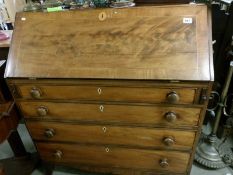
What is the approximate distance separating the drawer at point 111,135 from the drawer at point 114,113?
0.05 m

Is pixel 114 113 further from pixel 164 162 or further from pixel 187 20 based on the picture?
pixel 187 20

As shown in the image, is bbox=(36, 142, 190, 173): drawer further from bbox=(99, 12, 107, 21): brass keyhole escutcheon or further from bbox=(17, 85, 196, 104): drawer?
bbox=(99, 12, 107, 21): brass keyhole escutcheon

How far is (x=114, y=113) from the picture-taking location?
1.19 metres

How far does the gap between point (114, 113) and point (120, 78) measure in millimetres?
239

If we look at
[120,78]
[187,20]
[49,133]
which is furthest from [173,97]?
[49,133]

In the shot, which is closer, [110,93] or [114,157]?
[110,93]

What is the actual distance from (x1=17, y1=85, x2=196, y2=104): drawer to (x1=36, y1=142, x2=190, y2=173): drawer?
14.7 inches

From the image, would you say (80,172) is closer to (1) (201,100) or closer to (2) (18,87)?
(2) (18,87)

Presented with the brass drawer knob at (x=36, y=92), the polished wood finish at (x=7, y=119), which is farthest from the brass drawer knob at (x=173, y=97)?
the polished wood finish at (x=7, y=119)

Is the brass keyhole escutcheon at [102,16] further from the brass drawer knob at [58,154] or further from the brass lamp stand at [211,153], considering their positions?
the brass lamp stand at [211,153]

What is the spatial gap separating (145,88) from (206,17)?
42cm

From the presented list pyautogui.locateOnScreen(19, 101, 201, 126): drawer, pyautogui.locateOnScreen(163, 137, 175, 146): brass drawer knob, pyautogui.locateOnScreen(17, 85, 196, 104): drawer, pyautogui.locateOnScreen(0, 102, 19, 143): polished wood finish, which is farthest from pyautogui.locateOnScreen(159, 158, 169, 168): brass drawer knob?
pyautogui.locateOnScreen(0, 102, 19, 143): polished wood finish

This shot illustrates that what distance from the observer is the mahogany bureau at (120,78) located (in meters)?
1.01

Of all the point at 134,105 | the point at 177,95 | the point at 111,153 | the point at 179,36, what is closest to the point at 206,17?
the point at 179,36
